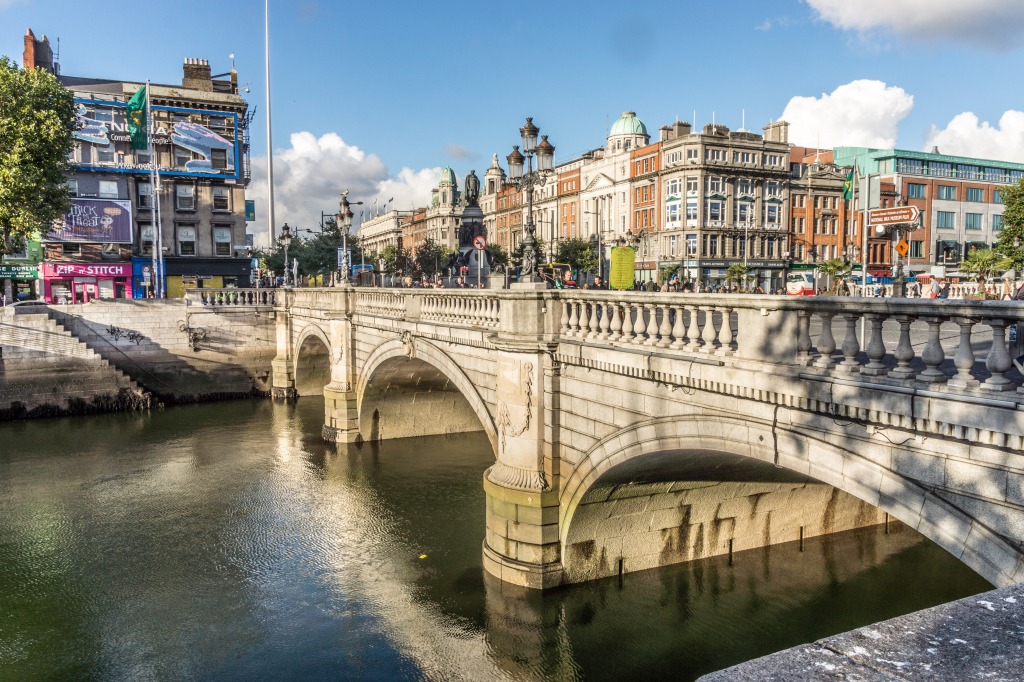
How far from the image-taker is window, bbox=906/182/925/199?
70000 millimetres

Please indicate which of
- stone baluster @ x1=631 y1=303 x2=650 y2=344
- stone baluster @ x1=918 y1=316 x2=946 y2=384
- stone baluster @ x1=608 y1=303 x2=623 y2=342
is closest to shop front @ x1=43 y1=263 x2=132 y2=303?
stone baluster @ x1=608 y1=303 x2=623 y2=342

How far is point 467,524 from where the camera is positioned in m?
19.4

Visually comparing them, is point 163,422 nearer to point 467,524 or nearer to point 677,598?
point 467,524

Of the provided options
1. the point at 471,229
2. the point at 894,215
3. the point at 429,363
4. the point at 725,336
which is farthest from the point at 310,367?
the point at 725,336

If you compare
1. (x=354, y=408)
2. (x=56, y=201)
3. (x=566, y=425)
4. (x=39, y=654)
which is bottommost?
(x=39, y=654)

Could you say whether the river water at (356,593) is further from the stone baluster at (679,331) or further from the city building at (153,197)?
the city building at (153,197)

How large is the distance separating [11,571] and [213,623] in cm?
582

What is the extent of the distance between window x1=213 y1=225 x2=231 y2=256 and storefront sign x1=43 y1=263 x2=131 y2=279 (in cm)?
591

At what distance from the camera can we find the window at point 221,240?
2156 inches

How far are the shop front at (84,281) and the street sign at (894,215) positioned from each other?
5112 centimetres

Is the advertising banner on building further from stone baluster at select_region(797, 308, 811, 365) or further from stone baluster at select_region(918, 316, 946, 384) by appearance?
stone baluster at select_region(918, 316, 946, 384)

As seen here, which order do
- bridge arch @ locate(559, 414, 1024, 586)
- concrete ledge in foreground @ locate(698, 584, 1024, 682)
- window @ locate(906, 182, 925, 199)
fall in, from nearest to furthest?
concrete ledge in foreground @ locate(698, 584, 1024, 682)
bridge arch @ locate(559, 414, 1024, 586)
window @ locate(906, 182, 925, 199)

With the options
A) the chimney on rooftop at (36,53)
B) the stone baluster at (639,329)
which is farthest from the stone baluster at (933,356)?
the chimney on rooftop at (36,53)

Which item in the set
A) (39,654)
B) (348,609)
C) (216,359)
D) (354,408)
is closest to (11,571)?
(39,654)
